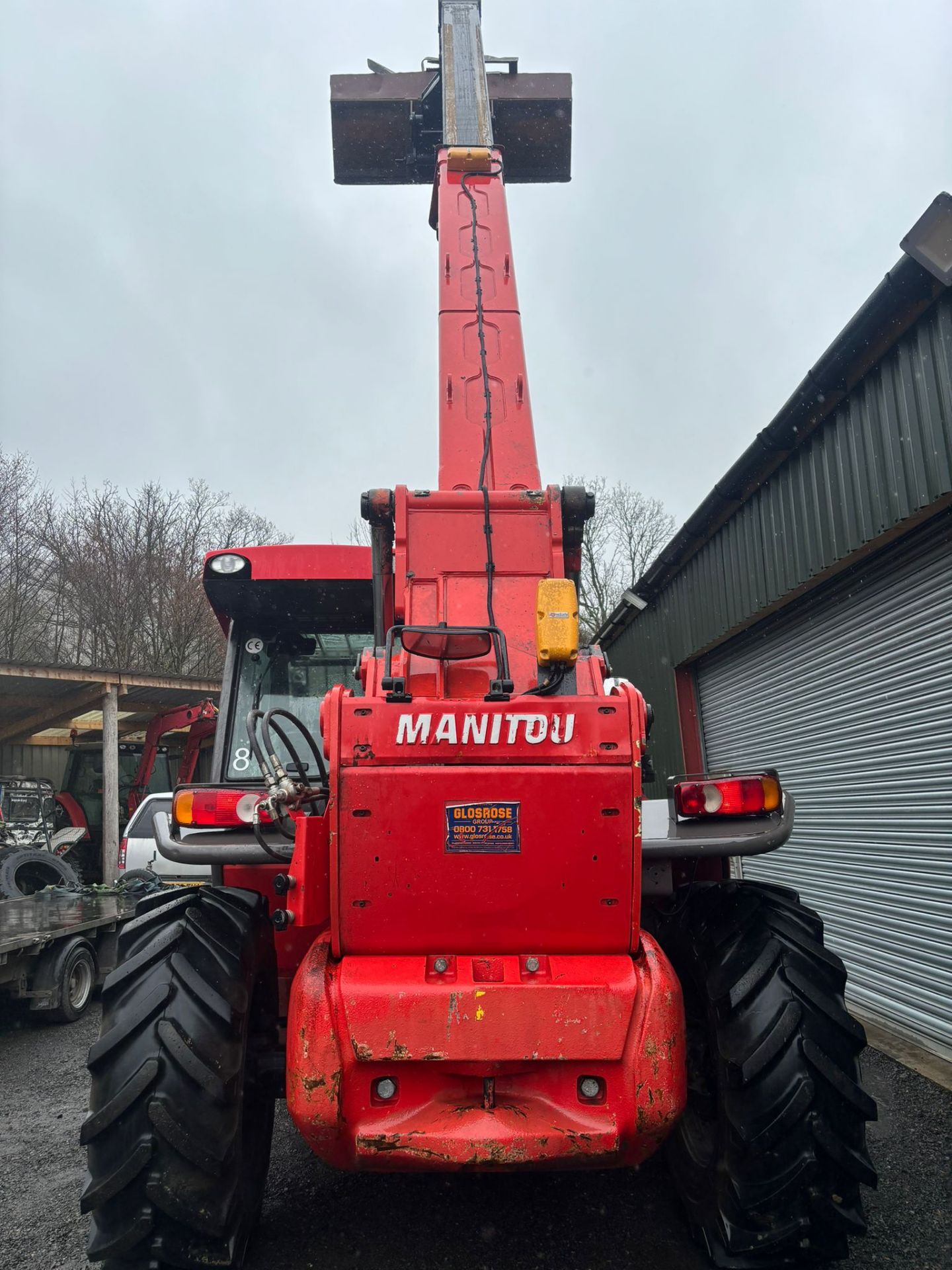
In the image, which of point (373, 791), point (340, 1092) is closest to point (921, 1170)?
point (340, 1092)

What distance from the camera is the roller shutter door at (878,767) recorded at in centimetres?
543

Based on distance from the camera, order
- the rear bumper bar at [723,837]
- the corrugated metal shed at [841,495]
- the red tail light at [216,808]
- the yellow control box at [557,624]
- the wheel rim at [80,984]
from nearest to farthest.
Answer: the yellow control box at [557,624]
the rear bumper bar at [723,837]
the red tail light at [216,808]
the corrugated metal shed at [841,495]
the wheel rim at [80,984]

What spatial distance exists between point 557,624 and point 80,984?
619 centimetres

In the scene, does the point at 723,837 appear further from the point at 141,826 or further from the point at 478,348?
the point at 141,826

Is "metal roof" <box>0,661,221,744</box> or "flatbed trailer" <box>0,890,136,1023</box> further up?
"metal roof" <box>0,661,221,744</box>

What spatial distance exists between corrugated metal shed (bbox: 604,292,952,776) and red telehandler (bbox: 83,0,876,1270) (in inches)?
127

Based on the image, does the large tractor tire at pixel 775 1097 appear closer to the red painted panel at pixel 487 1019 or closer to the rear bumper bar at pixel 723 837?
the rear bumper bar at pixel 723 837

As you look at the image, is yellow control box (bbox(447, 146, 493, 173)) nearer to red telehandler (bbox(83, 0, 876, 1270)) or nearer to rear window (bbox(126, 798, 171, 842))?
red telehandler (bbox(83, 0, 876, 1270))

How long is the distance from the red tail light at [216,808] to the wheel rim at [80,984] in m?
4.69

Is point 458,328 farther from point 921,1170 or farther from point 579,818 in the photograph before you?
point 921,1170

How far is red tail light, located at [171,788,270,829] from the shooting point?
2.93m

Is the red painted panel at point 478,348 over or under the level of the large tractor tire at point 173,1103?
over

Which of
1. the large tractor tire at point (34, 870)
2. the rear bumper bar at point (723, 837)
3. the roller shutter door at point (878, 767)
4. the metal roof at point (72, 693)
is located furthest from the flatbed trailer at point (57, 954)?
the roller shutter door at point (878, 767)

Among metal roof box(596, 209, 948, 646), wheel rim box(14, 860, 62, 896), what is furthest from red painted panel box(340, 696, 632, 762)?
wheel rim box(14, 860, 62, 896)
